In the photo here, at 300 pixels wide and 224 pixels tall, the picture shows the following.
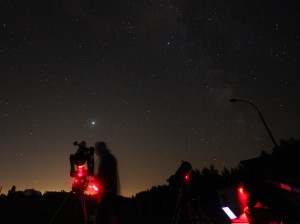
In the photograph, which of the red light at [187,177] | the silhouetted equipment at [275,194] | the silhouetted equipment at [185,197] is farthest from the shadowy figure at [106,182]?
the silhouetted equipment at [275,194]

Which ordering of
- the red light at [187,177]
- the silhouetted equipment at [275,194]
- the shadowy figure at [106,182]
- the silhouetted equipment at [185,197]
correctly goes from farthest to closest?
1. the red light at [187,177]
2. the silhouetted equipment at [185,197]
3. the shadowy figure at [106,182]
4. the silhouetted equipment at [275,194]

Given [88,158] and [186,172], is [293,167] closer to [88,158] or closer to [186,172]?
[186,172]

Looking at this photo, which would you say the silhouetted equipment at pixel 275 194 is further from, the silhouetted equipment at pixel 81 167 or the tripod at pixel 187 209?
the silhouetted equipment at pixel 81 167

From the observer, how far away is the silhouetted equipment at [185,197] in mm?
4527

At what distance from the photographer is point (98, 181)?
4.57 metres

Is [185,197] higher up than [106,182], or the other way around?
[106,182]

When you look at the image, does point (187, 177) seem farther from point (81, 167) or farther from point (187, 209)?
point (81, 167)

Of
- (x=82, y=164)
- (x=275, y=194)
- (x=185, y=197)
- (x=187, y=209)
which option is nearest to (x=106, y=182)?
(x=82, y=164)

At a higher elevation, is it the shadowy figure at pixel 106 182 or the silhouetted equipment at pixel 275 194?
the shadowy figure at pixel 106 182

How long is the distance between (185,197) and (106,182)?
62.0 inches

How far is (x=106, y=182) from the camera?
4.49m

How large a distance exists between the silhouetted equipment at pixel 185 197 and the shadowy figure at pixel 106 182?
116 centimetres

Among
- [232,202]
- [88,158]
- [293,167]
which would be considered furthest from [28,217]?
[232,202]

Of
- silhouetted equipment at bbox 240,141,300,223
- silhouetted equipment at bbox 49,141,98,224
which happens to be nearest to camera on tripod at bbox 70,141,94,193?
silhouetted equipment at bbox 49,141,98,224
